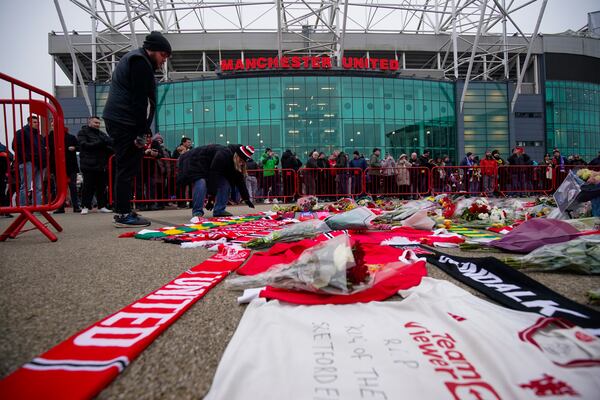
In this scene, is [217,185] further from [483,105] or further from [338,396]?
[483,105]

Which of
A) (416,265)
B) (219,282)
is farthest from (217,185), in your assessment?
(416,265)

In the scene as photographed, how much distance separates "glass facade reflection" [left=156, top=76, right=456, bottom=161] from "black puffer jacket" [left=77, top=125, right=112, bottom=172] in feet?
70.8

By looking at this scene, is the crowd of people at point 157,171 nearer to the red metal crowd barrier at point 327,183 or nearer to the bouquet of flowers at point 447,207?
the red metal crowd barrier at point 327,183

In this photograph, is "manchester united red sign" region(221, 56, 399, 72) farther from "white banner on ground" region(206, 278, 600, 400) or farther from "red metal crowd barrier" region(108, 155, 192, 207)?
"white banner on ground" region(206, 278, 600, 400)

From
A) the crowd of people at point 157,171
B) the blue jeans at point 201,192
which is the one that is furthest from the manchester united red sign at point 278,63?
the blue jeans at point 201,192

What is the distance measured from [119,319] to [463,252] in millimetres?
2756

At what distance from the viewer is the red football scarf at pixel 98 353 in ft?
2.76

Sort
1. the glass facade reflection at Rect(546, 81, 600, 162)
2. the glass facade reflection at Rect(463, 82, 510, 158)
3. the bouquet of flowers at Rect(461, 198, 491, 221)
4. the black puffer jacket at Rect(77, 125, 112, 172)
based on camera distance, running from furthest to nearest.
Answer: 1. the glass facade reflection at Rect(546, 81, 600, 162)
2. the glass facade reflection at Rect(463, 82, 510, 158)
3. the black puffer jacket at Rect(77, 125, 112, 172)
4. the bouquet of flowers at Rect(461, 198, 491, 221)

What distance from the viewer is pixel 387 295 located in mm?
1552

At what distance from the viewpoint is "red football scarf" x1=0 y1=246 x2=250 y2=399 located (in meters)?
0.84

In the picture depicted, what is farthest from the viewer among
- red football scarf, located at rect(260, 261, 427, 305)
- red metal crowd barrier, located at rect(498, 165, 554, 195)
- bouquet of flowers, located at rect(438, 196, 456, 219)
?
red metal crowd barrier, located at rect(498, 165, 554, 195)

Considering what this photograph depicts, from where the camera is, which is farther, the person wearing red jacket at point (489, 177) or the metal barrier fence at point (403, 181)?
the person wearing red jacket at point (489, 177)

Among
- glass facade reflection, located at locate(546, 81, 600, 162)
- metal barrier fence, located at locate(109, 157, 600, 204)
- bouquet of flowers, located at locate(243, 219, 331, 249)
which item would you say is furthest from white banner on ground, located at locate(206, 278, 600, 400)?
glass facade reflection, located at locate(546, 81, 600, 162)

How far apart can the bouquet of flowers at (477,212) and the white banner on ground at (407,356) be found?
4208 millimetres
